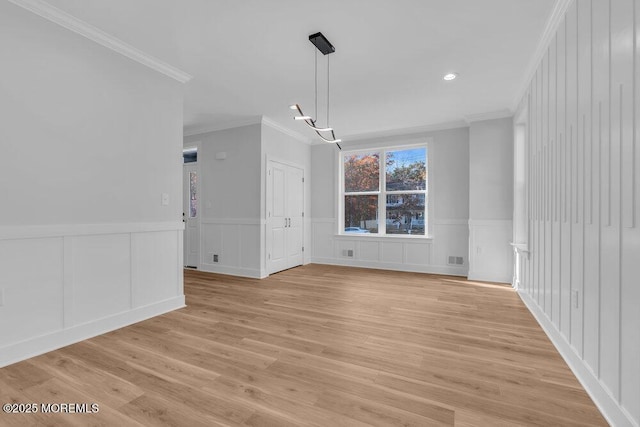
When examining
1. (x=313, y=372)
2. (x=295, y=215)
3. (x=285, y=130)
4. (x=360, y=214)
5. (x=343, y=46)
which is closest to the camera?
(x=313, y=372)

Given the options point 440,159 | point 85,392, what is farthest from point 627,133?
point 440,159

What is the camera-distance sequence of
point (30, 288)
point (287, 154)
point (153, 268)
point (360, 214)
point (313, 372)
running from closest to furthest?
point (313, 372)
point (30, 288)
point (153, 268)
point (287, 154)
point (360, 214)

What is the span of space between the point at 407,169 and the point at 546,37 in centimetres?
332

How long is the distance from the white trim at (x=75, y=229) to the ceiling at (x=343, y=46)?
1.74 m

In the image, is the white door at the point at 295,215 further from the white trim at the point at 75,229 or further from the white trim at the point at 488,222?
the white trim at the point at 488,222

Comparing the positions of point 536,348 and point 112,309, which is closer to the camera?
point 536,348

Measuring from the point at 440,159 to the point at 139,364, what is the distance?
5338 millimetres

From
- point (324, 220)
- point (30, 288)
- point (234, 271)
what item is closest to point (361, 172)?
point (324, 220)

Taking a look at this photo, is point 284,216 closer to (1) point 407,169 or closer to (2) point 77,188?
(1) point 407,169

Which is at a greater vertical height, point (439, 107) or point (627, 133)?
point (439, 107)

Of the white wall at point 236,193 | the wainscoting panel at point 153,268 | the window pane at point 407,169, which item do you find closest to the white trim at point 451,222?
the window pane at point 407,169

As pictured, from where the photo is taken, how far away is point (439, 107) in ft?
15.0

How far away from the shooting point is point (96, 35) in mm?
2652

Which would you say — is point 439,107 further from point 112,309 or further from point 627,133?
point 112,309
